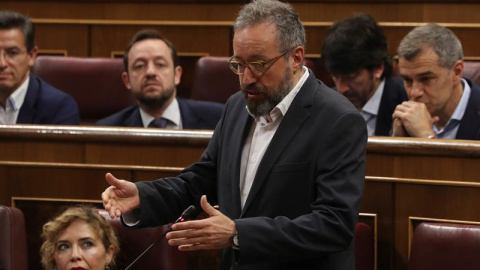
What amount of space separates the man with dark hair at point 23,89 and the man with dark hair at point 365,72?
14.9 inches

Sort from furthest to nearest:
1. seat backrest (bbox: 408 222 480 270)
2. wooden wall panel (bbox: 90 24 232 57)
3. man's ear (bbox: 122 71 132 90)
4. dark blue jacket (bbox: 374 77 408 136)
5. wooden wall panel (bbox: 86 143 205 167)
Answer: wooden wall panel (bbox: 90 24 232 57) < man's ear (bbox: 122 71 132 90) < dark blue jacket (bbox: 374 77 408 136) < wooden wall panel (bbox: 86 143 205 167) < seat backrest (bbox: 408 222 480 270)

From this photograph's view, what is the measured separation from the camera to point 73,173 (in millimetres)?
1061

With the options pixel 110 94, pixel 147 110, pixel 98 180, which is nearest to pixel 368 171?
pixel 98 180

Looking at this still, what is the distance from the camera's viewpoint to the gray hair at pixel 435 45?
112 cm

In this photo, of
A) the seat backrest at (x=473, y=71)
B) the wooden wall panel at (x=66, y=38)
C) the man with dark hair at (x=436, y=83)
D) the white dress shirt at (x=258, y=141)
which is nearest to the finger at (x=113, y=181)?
the white dress shirt at (x=258, y=141)

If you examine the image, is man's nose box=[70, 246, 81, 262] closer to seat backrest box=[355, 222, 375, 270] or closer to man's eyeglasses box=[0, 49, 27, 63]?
seat backrest box=[355, 222, 375, 270]

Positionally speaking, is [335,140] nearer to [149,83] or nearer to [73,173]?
[73,173]

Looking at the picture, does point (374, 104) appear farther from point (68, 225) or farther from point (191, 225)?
point (191, 225)

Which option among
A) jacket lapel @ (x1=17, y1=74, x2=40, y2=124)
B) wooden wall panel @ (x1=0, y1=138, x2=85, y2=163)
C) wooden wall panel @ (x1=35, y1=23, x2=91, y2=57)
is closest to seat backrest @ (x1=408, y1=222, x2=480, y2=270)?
wooden wall panel @ (x1=0, y1=138, x2=85, y2=163)

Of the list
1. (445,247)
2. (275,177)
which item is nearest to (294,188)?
(275,177)

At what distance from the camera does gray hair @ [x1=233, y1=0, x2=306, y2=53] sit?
728 millimetres

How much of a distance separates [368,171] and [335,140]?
27 cm

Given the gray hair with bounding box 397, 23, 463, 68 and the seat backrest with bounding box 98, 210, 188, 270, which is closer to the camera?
the seat backrest with bounding box 98, 210, 188, 270

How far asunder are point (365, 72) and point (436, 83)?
0.49ft
